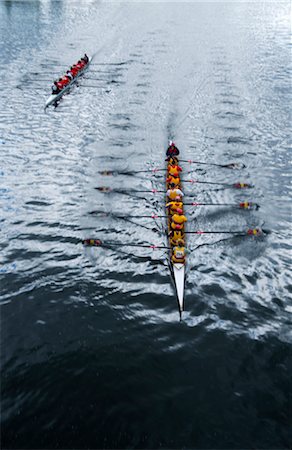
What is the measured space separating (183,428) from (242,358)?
4.53 meters

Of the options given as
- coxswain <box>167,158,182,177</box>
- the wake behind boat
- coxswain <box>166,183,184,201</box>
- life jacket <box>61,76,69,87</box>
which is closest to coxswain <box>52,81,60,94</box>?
life jacket <box>61,76,69,87</box>

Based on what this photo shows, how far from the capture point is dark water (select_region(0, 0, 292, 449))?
1598 cm

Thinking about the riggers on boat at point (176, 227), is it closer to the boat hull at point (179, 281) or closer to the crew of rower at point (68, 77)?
the boat hull at point (179, 281)

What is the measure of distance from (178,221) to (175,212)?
4.30 feet

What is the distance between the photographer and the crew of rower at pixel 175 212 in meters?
22.6

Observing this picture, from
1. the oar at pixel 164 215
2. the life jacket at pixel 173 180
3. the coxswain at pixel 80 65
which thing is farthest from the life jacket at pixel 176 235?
the coxswain at pixel 80 65

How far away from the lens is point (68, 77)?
51094 millimetres

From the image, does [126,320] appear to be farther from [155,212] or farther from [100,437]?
[155,212]

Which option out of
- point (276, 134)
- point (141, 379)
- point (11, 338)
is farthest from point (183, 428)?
point (276, 134)

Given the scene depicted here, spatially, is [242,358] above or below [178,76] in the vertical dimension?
below

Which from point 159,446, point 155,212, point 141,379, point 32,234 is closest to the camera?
point 159,446

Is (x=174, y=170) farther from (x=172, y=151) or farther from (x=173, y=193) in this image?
(x=172, y=151)

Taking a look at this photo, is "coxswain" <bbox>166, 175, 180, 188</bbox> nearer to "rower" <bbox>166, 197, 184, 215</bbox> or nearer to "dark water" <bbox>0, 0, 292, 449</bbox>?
"dark water" <bbox>0, 0, 292, 449</bbox>

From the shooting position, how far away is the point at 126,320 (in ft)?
65.6
